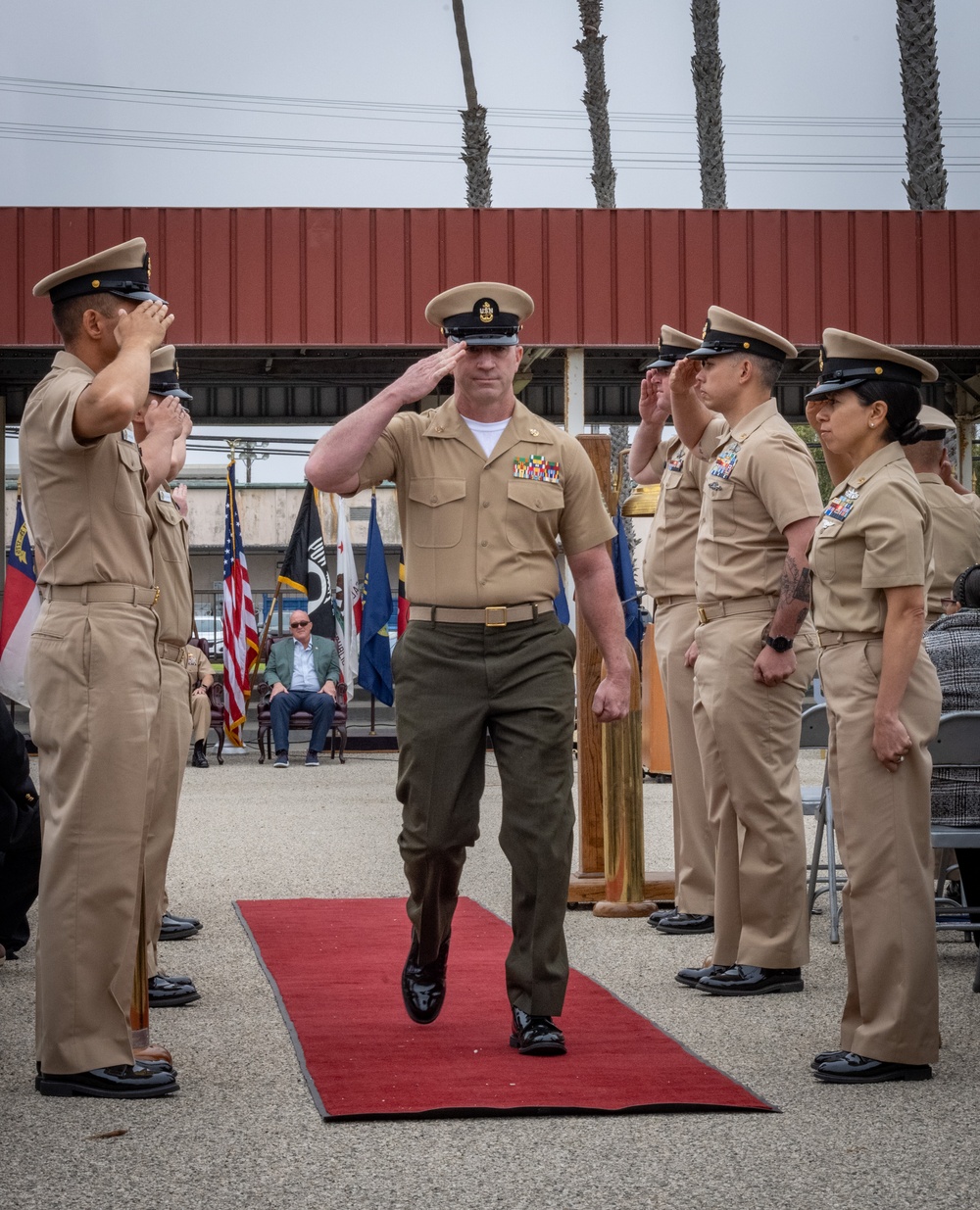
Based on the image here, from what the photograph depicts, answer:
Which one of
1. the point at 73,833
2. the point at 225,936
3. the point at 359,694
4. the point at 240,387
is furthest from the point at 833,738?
the point at 359,694

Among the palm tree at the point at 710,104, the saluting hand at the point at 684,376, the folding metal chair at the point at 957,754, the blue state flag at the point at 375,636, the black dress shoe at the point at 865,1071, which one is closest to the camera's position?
the black dress shoe at the point at 865,1071

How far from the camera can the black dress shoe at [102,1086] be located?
13.4 feet

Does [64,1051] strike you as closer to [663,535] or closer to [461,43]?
[663,535]

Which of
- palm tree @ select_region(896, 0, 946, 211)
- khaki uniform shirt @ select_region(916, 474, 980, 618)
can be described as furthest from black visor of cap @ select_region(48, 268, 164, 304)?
palm tree @ select_region(896, 0, 946, 211)

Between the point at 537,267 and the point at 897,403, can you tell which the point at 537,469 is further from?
the point at 537,267

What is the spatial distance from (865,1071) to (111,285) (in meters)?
2.92

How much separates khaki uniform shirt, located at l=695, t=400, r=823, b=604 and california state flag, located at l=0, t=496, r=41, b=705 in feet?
18.9

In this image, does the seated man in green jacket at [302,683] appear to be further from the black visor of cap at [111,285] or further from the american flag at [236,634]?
the black visor of cap at [111,285]

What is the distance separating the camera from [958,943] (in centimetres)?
653

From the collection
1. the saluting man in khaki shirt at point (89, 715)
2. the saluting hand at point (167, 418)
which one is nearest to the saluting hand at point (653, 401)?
the saluting hand at point (167, 418)

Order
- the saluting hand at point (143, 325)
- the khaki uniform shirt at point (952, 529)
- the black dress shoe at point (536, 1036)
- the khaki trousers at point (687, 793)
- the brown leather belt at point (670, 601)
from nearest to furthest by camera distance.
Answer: the saluting hand at point (143, 325) < the black dress shoe at point (536, 1036) < the khaki trousers at point (687, 793) < the brown leather belt at point (670, 601) < the khaki uniform shirt at point (952, 529)

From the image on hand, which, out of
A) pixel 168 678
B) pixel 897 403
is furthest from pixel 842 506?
pixel 168 678

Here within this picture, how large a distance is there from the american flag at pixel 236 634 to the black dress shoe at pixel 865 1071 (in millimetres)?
13256

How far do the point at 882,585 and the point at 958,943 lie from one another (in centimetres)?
276
